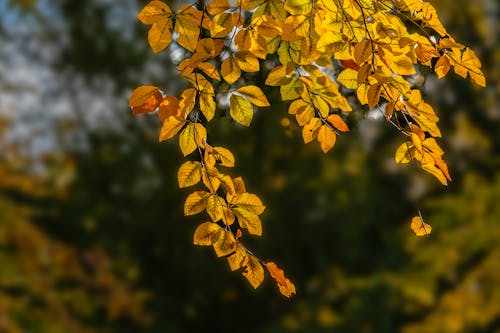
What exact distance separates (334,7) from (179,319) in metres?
6.66

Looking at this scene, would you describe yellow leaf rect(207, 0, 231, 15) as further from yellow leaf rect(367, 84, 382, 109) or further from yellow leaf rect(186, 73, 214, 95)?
yellow leaf rect(367, 84, 382, 109)

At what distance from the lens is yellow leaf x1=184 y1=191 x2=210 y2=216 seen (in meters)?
1.31

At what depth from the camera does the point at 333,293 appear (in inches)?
289

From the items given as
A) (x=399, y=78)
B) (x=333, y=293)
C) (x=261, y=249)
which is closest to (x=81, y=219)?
(x=261, y=249)

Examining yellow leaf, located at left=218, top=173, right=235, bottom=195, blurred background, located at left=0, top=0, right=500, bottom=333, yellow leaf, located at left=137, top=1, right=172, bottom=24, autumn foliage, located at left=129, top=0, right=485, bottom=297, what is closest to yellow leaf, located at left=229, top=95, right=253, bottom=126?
autumn foliage, located at left=129, top=0, right=485, bottom=297

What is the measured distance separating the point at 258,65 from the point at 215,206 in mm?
272

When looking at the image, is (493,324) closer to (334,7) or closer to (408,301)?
(408,301)

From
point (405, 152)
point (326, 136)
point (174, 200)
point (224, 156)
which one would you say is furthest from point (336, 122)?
point (174, 200)

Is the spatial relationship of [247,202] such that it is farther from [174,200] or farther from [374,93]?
[174,200]

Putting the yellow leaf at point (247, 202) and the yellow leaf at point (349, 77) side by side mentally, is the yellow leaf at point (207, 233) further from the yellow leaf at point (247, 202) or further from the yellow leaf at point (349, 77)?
the yellow leaf at point (349, 77)

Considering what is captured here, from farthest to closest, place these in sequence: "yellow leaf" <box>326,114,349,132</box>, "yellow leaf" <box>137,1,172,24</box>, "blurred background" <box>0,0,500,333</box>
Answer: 1. "blurred background" <box>0,0,500,333</box>
2. "yellow leaf" <box>326,114,349,132</box>
3. "yellow leaf" <box>137,1,172,24</box>

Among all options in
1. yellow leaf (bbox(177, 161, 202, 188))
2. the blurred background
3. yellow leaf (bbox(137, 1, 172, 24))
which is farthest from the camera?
the blurred background

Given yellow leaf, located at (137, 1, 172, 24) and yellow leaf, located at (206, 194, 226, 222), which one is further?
yellow leaf, located at (206, 194, 226, 222)

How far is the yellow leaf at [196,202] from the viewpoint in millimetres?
1307
